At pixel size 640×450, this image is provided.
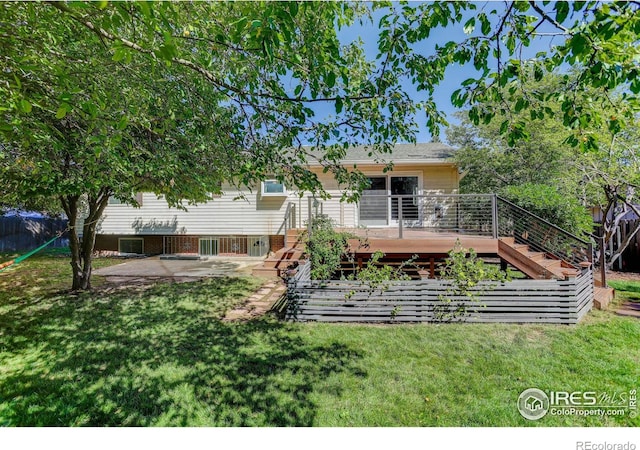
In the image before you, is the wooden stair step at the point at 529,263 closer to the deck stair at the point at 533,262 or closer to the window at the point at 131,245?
the deck stair at the point at 533,262

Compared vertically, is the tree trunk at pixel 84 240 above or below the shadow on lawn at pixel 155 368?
above

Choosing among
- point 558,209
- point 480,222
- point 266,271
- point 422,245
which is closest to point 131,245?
point 266,271

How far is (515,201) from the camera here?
827 cm

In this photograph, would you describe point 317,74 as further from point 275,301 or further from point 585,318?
point 585,318

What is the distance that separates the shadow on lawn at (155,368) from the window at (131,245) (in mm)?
7661

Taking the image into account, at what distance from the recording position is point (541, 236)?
7.61 meters

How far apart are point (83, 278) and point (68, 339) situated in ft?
11.0

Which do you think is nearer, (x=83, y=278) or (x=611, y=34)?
(x=611, y=34)

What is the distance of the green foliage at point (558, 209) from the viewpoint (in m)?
7.46

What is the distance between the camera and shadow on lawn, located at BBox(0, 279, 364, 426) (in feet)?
8.82

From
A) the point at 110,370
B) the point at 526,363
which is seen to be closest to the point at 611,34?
the point at 526,363

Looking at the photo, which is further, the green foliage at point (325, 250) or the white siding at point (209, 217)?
the white siding at point (209, 217)

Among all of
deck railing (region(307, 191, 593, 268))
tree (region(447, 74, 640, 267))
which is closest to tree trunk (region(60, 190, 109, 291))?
deck railing (region(307, 191, 593, 268))

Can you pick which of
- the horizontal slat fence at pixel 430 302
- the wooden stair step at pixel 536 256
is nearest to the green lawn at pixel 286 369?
the horizontal slat fence at pixel 430 302
